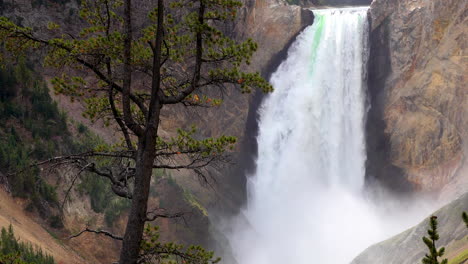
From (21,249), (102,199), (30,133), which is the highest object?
(30,133)

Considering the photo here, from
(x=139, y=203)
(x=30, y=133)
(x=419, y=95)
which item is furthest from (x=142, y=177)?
(x=419, y=95)

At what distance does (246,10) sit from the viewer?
35281 millimetres

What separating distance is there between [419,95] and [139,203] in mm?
27957

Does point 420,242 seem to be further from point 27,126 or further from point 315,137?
point 27,126

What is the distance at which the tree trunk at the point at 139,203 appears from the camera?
22.6ft

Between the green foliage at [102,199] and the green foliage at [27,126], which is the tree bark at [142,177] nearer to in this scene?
the green foliage at [27,126]

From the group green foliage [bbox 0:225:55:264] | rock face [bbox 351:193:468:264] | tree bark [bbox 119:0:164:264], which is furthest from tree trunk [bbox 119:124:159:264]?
rock face [bbox 351:193:468:264]

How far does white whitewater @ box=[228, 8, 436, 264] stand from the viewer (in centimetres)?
3353

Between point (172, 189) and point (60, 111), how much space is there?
7.63 metres

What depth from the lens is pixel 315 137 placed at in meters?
34.9

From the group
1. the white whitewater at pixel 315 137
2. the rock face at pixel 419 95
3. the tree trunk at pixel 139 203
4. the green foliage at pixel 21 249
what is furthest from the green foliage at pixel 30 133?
the rock face at pixel 419 95

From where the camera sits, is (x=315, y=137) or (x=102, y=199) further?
(x=315, y=137)

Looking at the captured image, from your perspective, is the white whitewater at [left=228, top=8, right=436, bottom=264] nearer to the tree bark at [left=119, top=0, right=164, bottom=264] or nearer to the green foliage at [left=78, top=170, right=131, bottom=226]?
the green foliage at [left=78, top=170, right=131, bottom=226]

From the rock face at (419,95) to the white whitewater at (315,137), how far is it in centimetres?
138
